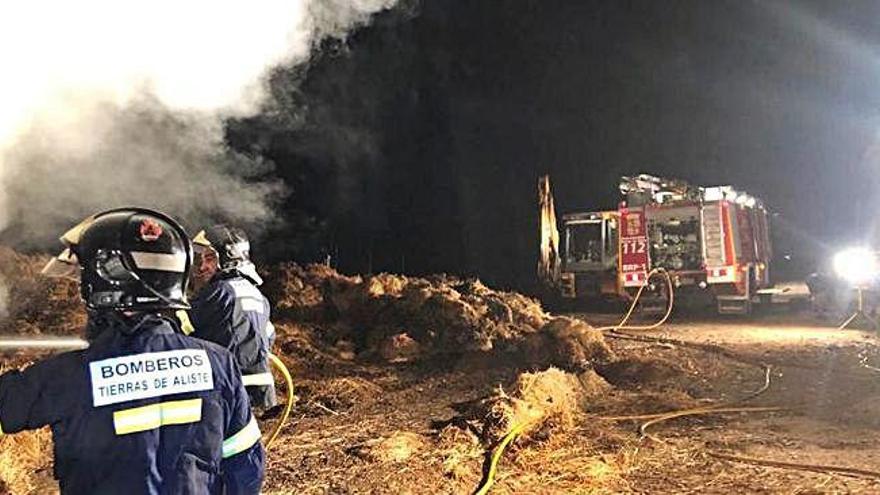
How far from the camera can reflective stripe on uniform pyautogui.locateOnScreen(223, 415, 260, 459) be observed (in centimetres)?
214

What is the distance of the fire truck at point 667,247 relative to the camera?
611 inches

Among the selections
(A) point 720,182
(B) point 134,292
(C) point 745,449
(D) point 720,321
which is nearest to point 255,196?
(D) point 720,321

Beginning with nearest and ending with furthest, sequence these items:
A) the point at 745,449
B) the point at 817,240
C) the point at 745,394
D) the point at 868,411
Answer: the point at 745,449 → the point at 868,411 → the point at 745,394 → the point at 817,240

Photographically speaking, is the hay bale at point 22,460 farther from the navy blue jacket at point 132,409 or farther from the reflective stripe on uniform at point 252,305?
the navy blue jacket at point 132,409

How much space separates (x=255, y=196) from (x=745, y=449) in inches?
431

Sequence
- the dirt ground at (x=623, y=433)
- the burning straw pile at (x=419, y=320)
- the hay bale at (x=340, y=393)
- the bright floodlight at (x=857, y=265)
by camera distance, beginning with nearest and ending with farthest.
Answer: the dirt ground at (x=623, y=433) < the hay bale at (x=340, y=393) < the burning straw pile at (x=419, y=320) < the bright floodlight at (x=857, y=265)

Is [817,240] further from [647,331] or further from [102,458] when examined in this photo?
[102,458]

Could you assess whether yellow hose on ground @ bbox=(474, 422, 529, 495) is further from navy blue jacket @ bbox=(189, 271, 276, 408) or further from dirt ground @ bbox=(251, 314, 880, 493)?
navy blue jacket @ bbox=(189, 271, 276, 408)

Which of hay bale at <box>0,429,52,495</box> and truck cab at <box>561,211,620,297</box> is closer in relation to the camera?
hay bale at <box>0,429,52,495</box>

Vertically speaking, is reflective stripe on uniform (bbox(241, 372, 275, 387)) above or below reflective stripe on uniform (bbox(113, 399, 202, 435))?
below

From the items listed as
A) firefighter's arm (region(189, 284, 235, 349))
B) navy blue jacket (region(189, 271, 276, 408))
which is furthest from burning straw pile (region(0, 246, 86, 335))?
firefighter's arm (region(189, 284, 235, 349))

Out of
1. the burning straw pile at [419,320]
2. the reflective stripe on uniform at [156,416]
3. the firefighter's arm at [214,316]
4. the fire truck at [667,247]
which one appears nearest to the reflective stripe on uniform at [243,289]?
the firefighter's arm at [214,316]

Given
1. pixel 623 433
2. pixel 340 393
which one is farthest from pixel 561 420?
pixel 340 393

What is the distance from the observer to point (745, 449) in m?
5.61
